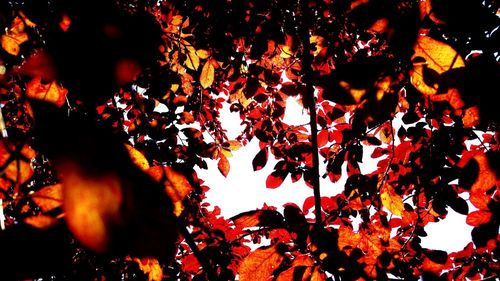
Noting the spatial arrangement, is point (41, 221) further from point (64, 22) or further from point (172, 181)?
point (64, 22)

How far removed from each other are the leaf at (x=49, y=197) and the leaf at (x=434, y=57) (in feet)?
3.60

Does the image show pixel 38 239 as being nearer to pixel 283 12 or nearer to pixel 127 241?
pixel 127 241

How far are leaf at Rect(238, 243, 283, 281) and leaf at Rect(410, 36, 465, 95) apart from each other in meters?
1.01

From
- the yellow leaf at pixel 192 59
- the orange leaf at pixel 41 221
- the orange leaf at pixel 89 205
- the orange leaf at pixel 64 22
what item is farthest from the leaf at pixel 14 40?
the orange leaf at pixel 89 205

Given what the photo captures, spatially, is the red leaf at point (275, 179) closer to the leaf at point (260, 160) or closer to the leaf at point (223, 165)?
→ the leaf at point (260, 160)

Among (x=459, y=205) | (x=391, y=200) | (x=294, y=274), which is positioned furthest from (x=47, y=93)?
(x=459, y=205)

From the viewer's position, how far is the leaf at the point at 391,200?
1.92 meters

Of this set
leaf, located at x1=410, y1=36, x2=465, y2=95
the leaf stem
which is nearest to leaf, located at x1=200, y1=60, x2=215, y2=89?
the leaf stem

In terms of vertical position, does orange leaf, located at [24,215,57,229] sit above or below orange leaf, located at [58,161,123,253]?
above

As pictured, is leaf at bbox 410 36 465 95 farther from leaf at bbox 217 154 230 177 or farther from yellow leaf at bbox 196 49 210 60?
leaf at bbox 217 154 230 177

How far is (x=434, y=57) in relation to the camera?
849mm

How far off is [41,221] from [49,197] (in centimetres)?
13

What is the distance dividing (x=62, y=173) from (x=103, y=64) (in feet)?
0.82

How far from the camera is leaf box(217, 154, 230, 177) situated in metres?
2.57
